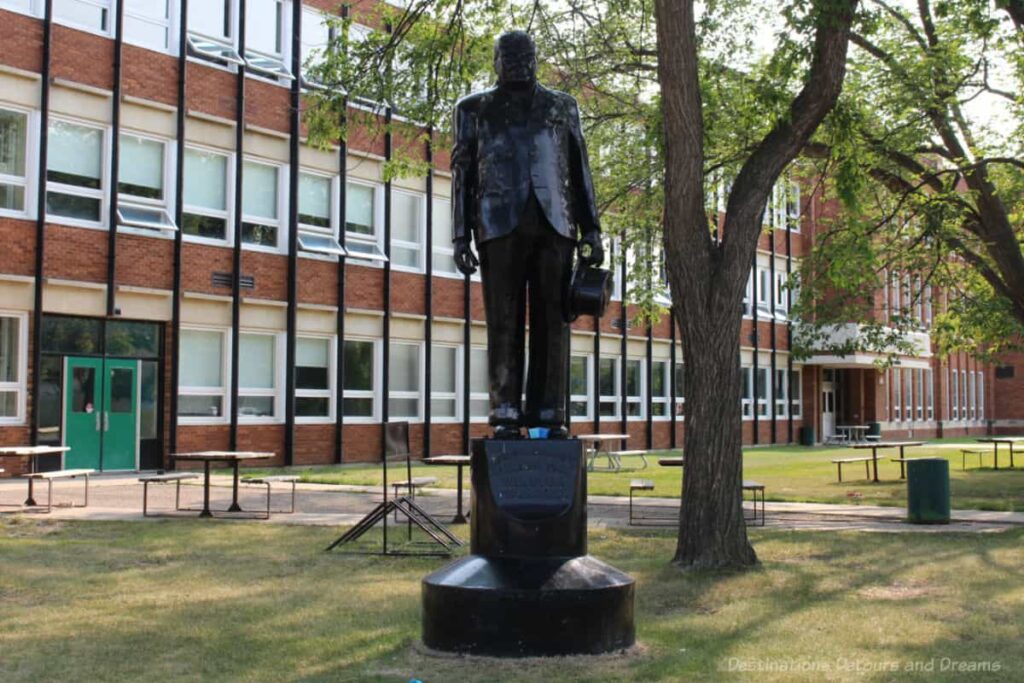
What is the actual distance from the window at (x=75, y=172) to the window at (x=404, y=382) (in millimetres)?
8604

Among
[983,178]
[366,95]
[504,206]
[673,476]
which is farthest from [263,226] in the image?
[504,206]

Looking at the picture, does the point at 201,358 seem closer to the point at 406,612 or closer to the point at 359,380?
the point at 359,380

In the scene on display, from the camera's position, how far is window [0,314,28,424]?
2005 cm

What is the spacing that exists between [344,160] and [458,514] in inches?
585

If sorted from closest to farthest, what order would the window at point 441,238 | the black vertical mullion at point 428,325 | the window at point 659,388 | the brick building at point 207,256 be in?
the brick building at point 207,256, the black vertical mullion at point 428,325, the window at point 441,238, the window at point 659,388

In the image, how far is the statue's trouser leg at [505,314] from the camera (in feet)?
22.8

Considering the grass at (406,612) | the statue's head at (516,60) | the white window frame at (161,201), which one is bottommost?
the grass at (406,612)

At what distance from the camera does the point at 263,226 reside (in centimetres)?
2497

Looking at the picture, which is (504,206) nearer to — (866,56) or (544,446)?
(544,446)

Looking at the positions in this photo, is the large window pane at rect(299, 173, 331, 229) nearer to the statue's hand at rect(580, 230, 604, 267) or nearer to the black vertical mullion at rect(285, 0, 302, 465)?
the black vertical mullion at rect(285, 0, 302, 465)

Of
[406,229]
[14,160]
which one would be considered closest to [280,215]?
[406,229]

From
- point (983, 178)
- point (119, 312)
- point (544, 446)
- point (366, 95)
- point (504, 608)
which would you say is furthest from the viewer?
point (119, 312)

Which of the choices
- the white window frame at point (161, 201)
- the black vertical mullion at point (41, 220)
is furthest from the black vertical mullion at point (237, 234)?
the black vertical mullion at point (41, 220)

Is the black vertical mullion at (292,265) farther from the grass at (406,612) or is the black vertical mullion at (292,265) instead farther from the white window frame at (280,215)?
the grass at (406,612)
